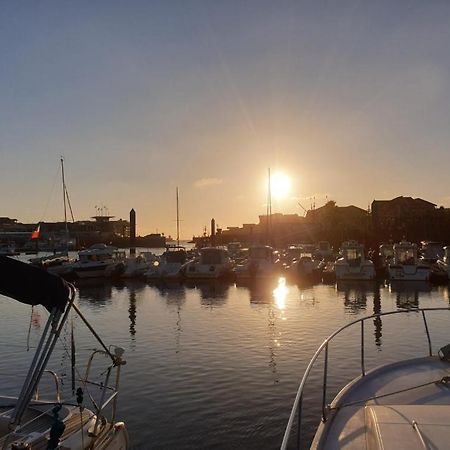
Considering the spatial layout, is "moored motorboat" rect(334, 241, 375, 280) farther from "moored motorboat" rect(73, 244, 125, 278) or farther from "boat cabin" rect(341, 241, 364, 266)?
"moored motorboat" rect(73, 244, 125, 278)

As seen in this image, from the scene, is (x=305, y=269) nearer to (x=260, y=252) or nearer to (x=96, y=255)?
(x=260, y=252)

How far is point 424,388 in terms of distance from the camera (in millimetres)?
8250

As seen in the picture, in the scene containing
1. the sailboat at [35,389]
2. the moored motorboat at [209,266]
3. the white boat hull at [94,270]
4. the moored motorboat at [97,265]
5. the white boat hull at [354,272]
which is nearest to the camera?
the sailboat at [35,389]

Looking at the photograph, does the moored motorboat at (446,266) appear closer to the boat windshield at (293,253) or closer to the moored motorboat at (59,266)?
the boat windshield at (293,253)

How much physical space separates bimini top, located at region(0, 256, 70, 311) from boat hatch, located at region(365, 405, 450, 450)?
190 inches

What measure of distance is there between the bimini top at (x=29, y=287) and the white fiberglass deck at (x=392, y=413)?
4.39m

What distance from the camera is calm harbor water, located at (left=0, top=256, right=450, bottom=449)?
12.7m

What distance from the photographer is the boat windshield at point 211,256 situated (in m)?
55.1

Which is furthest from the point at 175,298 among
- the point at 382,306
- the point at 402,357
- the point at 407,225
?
the point at 407,225

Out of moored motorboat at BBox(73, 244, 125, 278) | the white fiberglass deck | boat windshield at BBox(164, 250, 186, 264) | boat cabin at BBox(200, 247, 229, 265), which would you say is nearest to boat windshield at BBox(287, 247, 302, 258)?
boat cabin at BBox(200, 247, 229, 265)

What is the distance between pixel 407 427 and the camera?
6.12 m

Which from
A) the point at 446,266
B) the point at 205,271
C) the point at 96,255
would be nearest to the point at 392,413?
the point at 446,266

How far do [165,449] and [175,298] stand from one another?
2836 cm

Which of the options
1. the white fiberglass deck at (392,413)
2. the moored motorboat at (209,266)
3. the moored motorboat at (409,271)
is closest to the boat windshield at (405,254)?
the moored motorboat at (409,271)
